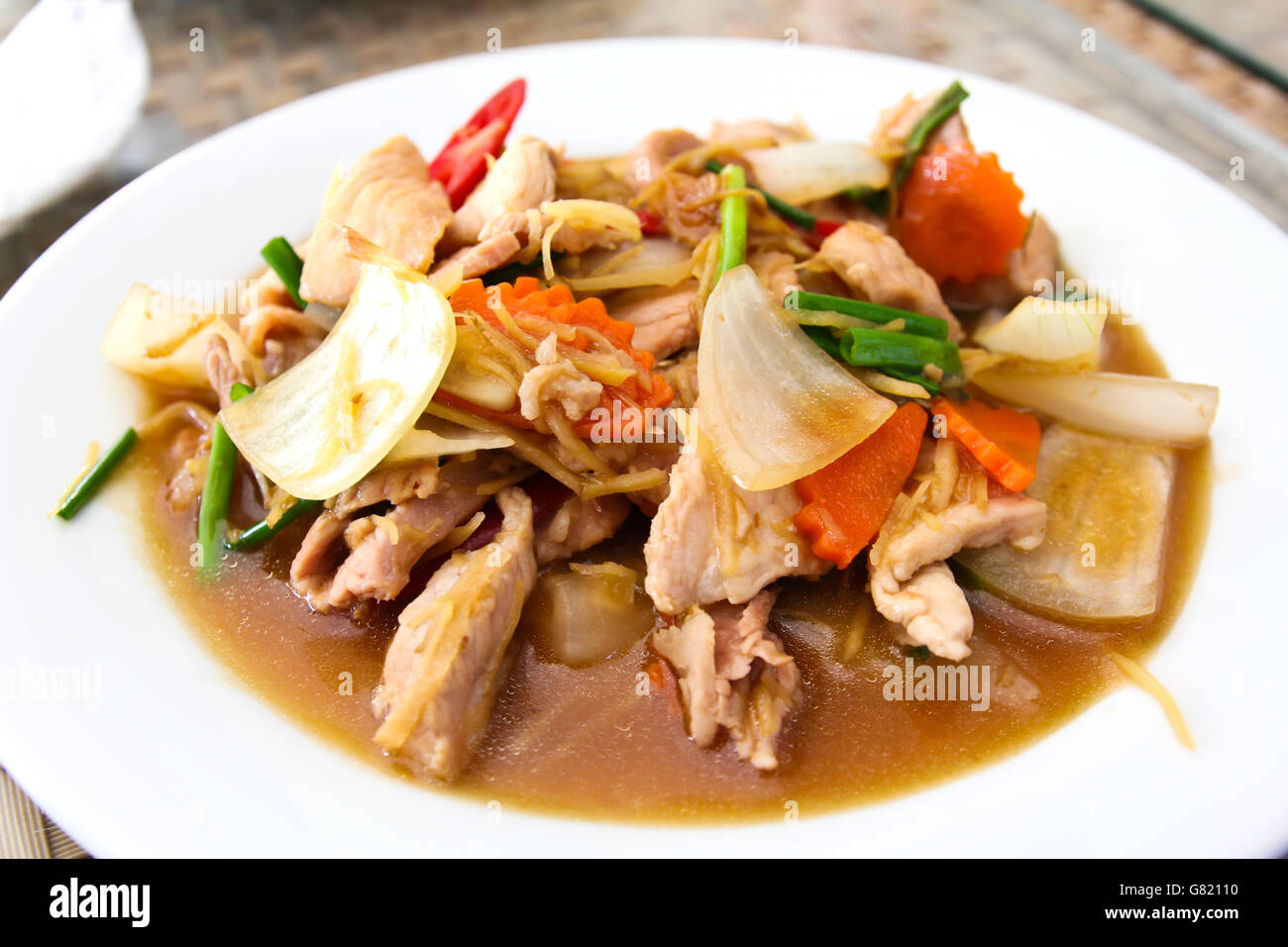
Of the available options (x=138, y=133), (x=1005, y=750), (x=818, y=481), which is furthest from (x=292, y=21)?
(x=1005, y=750)

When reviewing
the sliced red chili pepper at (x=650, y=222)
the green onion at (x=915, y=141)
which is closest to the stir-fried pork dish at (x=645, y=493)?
the sliced red chili pepper at (x=650, y=222)

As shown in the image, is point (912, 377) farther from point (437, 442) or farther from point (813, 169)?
point (437, 442)

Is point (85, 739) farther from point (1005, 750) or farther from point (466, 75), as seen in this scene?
point (466, 75)

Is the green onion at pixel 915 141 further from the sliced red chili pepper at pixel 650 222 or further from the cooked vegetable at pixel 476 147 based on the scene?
the cooked vegetable at pixel 476 147

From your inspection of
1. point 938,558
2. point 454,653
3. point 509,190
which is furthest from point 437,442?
point 938,558

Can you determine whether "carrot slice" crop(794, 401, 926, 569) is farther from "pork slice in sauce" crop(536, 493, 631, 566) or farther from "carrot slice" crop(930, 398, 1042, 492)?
"pork slice in sauce" crop(536, 493, 631, 566)

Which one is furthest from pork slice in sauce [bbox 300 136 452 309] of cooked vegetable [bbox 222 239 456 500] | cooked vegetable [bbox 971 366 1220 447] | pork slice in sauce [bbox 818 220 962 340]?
cooked vegetable [bbox 971 366 1220 447]
